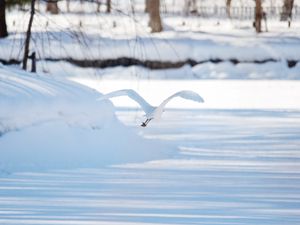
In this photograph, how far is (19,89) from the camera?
11734mm

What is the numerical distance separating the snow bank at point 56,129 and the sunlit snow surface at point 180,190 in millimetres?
458

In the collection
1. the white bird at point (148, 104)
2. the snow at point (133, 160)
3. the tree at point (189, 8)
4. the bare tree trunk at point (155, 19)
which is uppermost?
the white bird at point (148, 104)

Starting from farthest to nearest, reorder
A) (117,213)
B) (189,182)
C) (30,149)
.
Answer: (30,149) → (189,182) → (117,213)

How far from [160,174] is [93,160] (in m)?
1.16

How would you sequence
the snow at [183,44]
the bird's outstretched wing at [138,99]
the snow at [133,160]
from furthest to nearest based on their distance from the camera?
the snow at [183,44], the bird's outstretched wing at [138,99], the snow at [133,160]

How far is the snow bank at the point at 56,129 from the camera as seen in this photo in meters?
11.1

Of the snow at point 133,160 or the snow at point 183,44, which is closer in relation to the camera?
the snow at point 133,160

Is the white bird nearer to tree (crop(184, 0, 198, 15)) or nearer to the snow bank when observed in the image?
the snow bank

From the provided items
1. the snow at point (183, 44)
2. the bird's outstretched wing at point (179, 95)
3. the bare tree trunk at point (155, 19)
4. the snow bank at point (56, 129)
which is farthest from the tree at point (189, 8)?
the bird's outstretched wing at point (179, 95)

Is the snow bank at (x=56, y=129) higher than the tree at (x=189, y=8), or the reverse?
the snow bank at (x=56, y=129)

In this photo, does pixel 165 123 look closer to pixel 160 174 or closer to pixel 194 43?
pixel 160 174

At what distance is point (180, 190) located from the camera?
949 centimetres

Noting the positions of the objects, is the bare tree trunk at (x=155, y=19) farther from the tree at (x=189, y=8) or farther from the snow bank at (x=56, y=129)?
the snow bank at (x=56, y=129)

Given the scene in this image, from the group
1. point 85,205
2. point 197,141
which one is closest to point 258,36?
point 197,141
